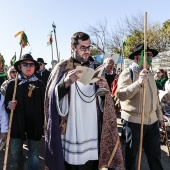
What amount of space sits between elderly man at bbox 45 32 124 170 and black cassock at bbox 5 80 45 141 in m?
0.89

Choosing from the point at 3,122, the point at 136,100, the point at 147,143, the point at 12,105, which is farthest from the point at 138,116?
the point at 3,122

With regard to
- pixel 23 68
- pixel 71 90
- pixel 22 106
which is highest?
pixel 23 68

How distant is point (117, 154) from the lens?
118 inches

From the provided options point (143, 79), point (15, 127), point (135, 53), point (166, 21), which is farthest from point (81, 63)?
point (166, 21)

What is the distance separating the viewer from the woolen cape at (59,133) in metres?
2.68

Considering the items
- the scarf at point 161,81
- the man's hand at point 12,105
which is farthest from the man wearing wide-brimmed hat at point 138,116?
the scarf at point 161,81

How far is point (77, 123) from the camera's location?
110 inches

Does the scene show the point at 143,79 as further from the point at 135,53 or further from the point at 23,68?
the point at 23,68

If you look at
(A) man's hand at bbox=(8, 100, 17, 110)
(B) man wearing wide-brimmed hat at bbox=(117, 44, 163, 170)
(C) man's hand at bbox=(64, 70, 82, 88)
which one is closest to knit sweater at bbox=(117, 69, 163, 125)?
(B) man wearing wide-brimmed hat at bbox=(117, 44, 163, 170)

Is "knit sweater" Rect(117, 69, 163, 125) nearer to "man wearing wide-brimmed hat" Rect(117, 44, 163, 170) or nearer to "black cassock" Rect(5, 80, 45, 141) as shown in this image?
"man wearing wide-brimmed hat" Rect(117, 44, 163, 170)

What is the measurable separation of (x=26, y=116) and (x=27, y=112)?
7cm

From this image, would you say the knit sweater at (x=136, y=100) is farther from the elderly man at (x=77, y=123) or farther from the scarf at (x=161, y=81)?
the scarf at (x=161, y=81)

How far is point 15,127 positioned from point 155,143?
2.05 m

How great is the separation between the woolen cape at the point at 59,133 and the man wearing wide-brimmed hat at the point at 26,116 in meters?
0.87
